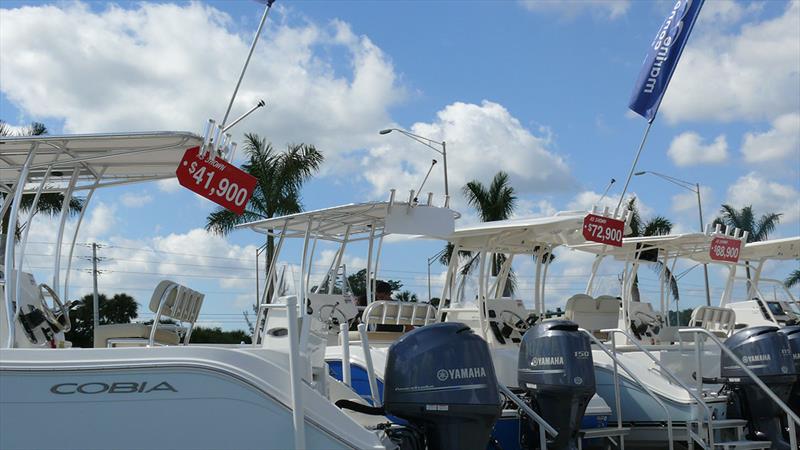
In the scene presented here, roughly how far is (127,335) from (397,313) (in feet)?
13.8

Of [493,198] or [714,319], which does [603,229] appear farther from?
A: [493,198]

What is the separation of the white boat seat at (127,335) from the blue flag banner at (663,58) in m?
9.67

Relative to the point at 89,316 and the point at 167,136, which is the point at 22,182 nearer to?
the point at 167,136

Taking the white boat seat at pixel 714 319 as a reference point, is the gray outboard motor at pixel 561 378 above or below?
below

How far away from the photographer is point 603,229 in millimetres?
12023

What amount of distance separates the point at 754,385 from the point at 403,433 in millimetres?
4927

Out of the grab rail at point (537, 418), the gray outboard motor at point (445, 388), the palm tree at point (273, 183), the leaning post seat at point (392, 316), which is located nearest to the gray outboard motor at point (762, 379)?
the grab rail at point (537, 418)

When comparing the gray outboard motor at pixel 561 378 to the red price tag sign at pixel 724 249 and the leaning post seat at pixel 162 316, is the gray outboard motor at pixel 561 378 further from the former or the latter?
the red price tag sign at pixel 724 249

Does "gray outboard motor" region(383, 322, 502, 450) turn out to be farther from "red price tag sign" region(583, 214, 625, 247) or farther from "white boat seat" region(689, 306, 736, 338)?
"white boat seat" region(689, 306, 736, 338)

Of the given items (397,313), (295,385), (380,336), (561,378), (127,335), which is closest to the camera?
(295,385)

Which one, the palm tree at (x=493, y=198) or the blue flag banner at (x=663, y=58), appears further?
the palm tree at (x=493, y=198)

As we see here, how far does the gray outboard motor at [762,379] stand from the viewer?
894 centimetres

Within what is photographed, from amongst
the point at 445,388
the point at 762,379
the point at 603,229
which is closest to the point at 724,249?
the point at 603,229

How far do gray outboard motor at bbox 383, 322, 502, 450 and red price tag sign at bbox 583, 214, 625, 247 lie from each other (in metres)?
6.02
